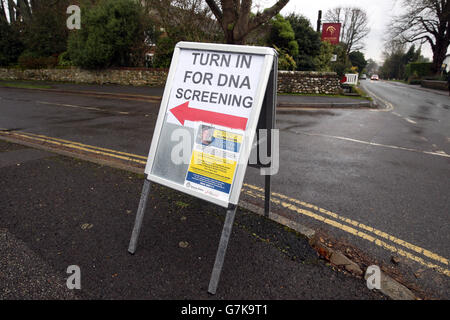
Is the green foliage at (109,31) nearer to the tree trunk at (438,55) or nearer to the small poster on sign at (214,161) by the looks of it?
the small poster on sign at (214,161)

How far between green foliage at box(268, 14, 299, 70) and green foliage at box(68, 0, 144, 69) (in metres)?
9.33

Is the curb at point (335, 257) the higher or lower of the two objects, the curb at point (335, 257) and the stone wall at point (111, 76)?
the lower

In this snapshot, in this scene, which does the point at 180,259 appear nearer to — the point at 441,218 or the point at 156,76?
the point at 441,218

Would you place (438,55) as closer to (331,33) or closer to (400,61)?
(331,33)

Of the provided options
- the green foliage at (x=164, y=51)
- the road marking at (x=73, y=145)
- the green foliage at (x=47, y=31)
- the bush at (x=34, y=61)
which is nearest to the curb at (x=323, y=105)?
the road marking at (x=73, y=145)

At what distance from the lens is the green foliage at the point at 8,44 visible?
2777 centimetres

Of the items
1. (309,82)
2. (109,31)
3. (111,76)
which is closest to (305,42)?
(309,82)

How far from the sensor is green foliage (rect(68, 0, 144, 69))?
18938 millimetres

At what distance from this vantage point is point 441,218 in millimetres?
3500

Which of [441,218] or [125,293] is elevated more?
[441,218]

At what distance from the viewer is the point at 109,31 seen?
62.4ft

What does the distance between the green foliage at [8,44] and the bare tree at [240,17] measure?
2725 cm

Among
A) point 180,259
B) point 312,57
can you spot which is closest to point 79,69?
point 312,57
